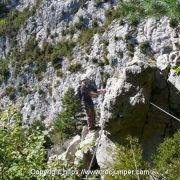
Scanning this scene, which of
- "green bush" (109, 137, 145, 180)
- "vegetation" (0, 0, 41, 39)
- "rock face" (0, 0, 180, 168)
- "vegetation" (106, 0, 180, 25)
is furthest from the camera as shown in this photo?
"vegetation" (0, 0, 41, 39)

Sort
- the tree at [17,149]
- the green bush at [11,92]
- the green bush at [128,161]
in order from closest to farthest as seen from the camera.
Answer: the tree at [17,149] < the green bush at [128,161] < the green bush at [11,92]

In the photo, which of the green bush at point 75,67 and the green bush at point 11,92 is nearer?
the green bush at point 75,67

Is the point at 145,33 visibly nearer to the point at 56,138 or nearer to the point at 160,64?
the point at 56,138

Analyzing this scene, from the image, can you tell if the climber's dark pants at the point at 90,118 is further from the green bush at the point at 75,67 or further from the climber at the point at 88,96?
the green bush at the point at 75,67

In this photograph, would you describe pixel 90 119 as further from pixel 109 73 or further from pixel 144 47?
pixel 109 73

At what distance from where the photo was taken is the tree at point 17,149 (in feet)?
22.3

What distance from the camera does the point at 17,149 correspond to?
7.40 m

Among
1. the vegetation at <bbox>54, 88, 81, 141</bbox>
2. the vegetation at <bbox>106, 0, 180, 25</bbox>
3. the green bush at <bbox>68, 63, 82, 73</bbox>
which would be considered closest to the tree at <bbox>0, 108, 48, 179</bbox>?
the vegetation at <bbox>106, 0, 180, 25</bbox>

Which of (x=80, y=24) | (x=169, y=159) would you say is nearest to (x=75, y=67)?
(x=80, y=24)

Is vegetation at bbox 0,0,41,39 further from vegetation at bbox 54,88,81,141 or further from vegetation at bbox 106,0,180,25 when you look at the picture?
vegetation at bbox 106,0,180,25

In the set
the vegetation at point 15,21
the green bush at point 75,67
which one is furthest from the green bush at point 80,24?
the vegetation at point 15,21

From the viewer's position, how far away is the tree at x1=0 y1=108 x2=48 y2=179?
22.3 ft

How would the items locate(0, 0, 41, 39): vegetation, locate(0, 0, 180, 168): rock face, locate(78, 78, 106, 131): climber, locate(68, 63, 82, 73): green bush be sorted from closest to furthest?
locate(0, 0, 180, 168): rock face → locate(78, 78, 106, 131): climber → locate(68, 63, 82, 73): green bush → locate(0, 0, 41, 39): vegetation

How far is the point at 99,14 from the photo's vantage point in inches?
1463
